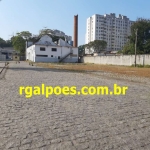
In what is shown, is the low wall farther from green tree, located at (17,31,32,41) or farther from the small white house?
green tree, located at (17,31,32,41)

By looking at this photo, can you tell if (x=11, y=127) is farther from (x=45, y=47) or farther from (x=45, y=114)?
(x=45, y=47)

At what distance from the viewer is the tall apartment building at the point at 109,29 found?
12425cm

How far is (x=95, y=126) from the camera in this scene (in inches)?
153

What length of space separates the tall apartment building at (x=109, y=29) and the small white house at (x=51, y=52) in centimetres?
6800

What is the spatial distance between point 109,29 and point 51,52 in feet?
271

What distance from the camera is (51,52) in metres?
57.2

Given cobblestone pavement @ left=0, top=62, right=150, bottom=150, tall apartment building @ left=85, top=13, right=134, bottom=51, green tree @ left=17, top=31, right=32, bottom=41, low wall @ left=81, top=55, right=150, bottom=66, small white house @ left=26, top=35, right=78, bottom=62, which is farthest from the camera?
tall apartment building @ left=85, top=13, right=134, bottom=51

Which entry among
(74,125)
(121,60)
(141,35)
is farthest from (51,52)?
(74,125)

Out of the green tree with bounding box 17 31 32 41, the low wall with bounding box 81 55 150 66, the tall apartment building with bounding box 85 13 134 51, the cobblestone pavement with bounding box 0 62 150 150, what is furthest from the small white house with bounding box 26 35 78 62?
the tall apartment building with bounding box 85 13 134 51

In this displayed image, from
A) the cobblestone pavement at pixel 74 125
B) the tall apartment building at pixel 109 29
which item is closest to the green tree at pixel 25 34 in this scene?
the tall apartment building at pixel 109 29

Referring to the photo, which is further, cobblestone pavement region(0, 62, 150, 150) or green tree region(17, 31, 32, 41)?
green tree region(17, 31, 32, 41)

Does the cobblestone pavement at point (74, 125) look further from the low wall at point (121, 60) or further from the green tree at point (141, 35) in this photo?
the green tree at point (141, 35)

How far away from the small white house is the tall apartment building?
68.0 m

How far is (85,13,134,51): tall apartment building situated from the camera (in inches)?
4892
